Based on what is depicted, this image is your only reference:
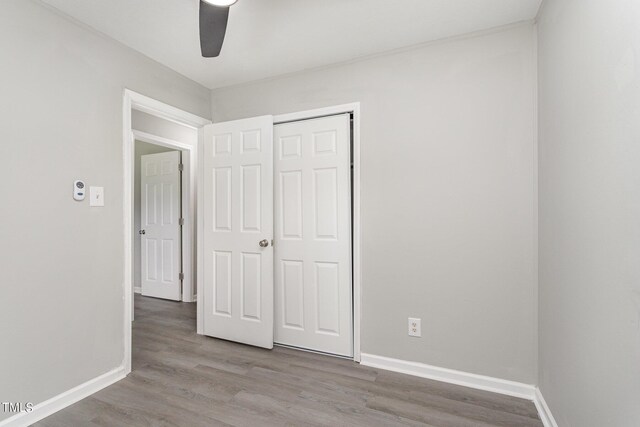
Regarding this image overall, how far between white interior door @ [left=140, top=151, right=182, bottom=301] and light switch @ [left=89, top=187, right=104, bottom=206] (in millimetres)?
2120

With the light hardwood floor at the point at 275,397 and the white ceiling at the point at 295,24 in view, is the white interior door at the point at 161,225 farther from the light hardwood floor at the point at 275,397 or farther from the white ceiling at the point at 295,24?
the white ceiling at the point at 295,24

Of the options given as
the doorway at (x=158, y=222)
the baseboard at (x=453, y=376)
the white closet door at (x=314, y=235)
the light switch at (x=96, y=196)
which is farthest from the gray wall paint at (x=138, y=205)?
the baseboard at (x=453, y=376)

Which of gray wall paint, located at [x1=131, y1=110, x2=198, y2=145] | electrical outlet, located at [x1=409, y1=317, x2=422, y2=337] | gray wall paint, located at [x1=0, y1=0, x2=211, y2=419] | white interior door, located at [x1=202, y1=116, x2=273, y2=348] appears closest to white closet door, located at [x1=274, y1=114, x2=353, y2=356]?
white interior door, located at [x1=202, y1=116, x2=273, y2=348]

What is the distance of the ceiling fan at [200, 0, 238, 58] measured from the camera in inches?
55.6

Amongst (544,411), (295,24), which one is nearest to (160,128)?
(295,24)

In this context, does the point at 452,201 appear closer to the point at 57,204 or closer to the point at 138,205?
the point at 57,204

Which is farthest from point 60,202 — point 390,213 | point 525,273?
point 525,273

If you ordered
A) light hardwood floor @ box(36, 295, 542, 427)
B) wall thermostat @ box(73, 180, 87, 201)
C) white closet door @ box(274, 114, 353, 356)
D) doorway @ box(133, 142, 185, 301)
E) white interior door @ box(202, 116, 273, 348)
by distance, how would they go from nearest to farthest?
light hardwood floor @ box(36, 295, 542, 427), wall thermostat @ box(73, 180, 87, 201), white closet door @ box(274, 114, 353, 356), white interior door @ box(202, 116, 273, 348), doorway @ box(133, 142, 185, 301)

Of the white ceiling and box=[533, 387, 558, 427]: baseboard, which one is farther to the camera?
the white ceiling

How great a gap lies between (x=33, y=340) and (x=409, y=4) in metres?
2.92

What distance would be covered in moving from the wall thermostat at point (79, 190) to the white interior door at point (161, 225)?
2223 millimetres

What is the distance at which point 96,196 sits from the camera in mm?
2037

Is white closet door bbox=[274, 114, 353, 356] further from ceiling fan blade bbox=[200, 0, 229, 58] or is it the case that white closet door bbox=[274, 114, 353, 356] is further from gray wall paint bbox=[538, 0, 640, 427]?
gray wall paint bbox=[538, 0, 640, 427]

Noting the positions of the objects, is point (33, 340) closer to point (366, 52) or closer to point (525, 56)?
point (366, 52)
